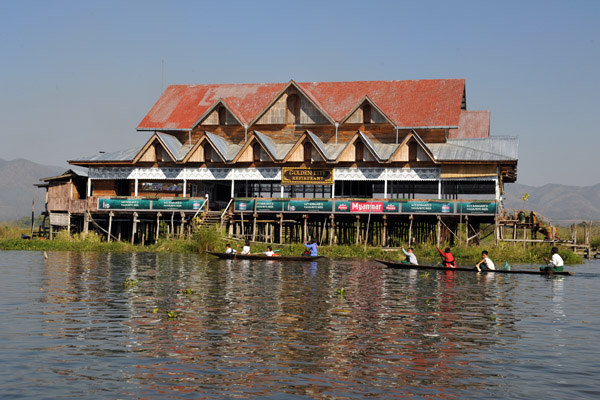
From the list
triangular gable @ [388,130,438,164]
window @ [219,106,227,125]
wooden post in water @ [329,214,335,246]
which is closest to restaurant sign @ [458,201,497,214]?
triangular gable @ [388,130,438,164]

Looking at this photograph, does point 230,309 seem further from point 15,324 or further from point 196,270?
point 196,270

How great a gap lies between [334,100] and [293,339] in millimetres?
44627

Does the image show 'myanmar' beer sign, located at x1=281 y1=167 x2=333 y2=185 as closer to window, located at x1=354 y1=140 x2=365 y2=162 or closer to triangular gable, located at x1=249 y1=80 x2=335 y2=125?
window, located at x1=354 y1=140 x2=365 y2=162

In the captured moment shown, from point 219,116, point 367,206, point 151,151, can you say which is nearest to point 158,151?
point 151,151

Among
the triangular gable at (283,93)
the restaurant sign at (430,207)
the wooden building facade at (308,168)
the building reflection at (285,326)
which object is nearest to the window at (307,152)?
the wooden building facade at (308,168)

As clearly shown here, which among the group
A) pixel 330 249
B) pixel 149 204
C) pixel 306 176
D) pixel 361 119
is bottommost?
pixel 330 249

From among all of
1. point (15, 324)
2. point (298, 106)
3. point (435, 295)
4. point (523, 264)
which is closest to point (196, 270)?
point (435, 295)

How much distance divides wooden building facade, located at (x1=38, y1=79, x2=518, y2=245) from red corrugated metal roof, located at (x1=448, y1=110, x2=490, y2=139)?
156mm

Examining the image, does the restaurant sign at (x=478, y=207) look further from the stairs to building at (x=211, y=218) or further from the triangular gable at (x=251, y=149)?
the stairs to building at (x=211, y=218)

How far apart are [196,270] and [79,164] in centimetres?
2654

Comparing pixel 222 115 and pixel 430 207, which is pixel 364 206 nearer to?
pixel 430 207

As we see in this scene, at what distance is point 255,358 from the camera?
1452 cm

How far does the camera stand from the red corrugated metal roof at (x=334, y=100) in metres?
55.4

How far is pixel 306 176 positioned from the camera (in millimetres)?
53625
